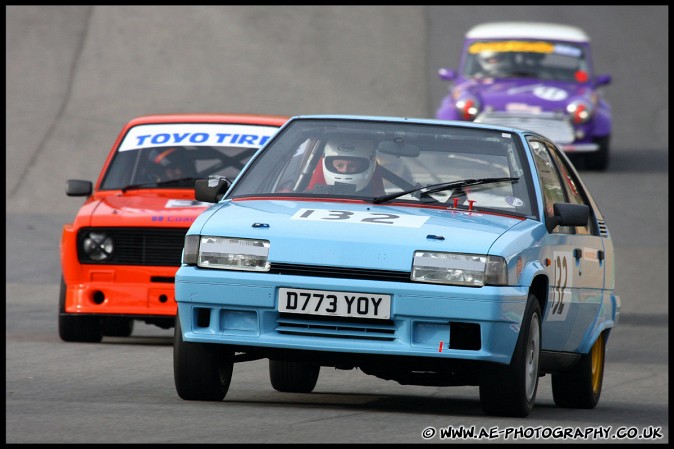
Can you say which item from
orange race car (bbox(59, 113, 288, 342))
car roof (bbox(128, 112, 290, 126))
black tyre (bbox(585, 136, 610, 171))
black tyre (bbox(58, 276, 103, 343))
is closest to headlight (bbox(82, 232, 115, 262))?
orange race car (bbox(59, 113, 288, 342))

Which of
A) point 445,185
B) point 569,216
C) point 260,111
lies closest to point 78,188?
point 445,185

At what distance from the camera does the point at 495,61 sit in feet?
78.7

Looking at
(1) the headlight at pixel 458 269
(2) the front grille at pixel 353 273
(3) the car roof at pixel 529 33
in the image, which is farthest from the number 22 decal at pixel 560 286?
(3) the car roof at pixel 529 33

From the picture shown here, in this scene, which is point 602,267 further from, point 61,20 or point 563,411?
point 61,20

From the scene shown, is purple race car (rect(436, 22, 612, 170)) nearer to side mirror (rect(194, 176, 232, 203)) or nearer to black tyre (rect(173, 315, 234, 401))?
side mirror (rect(194, 176, 232, 203))

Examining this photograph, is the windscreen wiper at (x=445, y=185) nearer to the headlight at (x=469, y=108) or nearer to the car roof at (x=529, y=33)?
the headlight at (x=469, y=108)

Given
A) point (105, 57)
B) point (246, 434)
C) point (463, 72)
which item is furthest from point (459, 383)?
point (105, 57)

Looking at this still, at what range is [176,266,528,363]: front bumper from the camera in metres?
7.53

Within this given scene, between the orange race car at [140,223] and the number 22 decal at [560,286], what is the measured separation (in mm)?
3747

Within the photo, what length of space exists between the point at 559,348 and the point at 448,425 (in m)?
1.53

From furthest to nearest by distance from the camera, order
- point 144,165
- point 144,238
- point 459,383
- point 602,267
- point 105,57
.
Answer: point 105,57 → point 144,165 → point 144,238 → point 602,267 → point 459,383

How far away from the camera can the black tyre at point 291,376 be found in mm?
9055

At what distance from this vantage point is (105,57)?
30.3m

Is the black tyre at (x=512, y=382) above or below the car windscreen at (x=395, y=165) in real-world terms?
below
